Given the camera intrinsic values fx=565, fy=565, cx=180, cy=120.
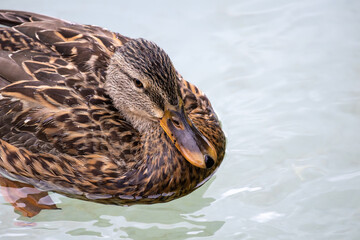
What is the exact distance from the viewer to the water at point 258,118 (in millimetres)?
4535

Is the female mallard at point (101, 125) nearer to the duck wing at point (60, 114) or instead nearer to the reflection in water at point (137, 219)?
the duck wing at point (60, 114)

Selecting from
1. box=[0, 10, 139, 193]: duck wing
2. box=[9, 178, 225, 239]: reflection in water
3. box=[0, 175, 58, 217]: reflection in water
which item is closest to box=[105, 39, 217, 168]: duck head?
box=[0, 10, 139, 193]: duck wing

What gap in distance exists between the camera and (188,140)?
14.0ft

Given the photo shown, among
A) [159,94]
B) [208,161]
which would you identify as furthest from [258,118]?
[159,94]

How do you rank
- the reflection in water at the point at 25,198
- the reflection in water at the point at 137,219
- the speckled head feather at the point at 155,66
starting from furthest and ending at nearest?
the reflection in water at the point at 25,198 < the reflection in water at the point at 137,219 < the speckled head feather at the point at 155,66

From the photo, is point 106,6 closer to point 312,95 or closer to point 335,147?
point 312,95

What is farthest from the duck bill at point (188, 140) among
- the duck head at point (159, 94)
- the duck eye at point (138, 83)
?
the duck eye at point (138, 83)

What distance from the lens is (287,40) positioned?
6.18m

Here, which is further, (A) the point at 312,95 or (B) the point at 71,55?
(A) the point at 312,95

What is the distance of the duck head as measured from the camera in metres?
4.23

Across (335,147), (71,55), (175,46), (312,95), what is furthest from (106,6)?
(335,147)

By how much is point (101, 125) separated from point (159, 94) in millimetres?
555

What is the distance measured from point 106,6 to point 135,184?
284 cm

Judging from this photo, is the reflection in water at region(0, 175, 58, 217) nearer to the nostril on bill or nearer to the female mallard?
the female mallard
